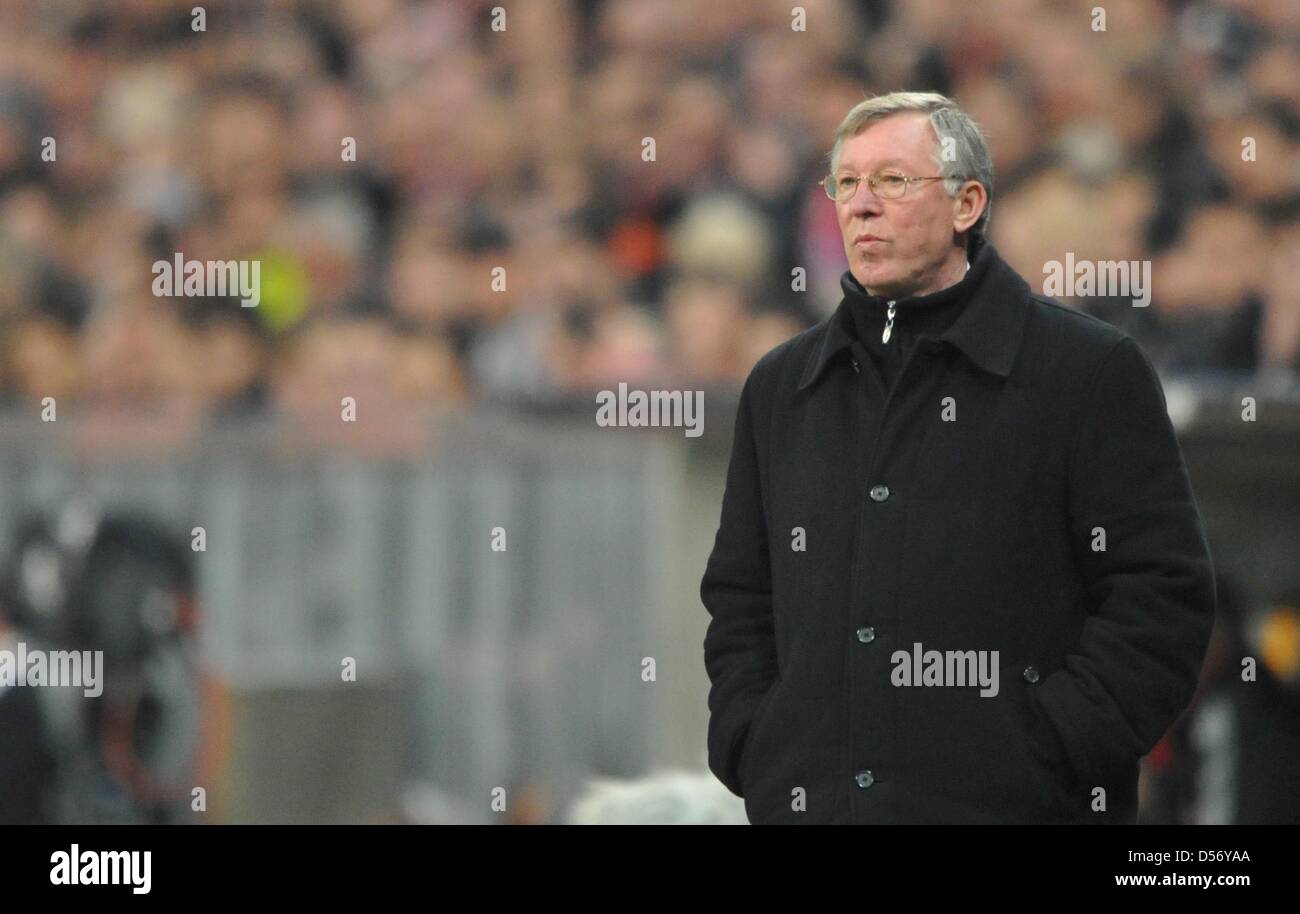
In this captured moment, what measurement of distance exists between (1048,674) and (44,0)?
236 inches

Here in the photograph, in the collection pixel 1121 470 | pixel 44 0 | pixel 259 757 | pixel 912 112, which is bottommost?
pixel 259 757

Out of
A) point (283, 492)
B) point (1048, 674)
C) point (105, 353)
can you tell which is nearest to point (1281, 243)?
point (283, 492)

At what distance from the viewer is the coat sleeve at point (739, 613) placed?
2846 mm

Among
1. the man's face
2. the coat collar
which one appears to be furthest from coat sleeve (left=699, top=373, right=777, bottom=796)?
the man's face

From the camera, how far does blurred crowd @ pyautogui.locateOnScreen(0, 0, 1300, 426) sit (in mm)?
6336

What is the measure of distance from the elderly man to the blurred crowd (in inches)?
119

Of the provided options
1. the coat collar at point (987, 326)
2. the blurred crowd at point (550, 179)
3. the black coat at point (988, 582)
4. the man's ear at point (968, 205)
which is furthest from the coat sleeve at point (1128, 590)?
the blurred crowd at point (550, 179)

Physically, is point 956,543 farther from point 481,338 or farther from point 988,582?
point 481,338

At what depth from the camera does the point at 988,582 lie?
2.64 metres

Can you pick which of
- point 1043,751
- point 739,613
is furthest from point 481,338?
point 1043,751

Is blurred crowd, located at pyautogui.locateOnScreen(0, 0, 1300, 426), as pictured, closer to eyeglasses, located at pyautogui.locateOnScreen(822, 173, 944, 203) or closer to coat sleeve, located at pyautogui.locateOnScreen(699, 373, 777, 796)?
coat sleeve, located at pyautogui.locateOnScreen(699, 373, 777, 796)

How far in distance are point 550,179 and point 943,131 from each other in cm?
420

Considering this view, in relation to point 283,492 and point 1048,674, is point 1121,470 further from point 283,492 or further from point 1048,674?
point 283,492
